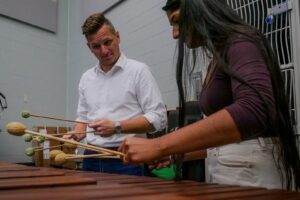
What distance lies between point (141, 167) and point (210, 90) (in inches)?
30.4

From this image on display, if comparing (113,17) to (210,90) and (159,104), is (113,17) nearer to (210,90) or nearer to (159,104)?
(159,104)

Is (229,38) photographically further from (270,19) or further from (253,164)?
(270,19)

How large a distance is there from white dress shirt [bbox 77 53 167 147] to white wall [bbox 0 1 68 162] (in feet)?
7.88

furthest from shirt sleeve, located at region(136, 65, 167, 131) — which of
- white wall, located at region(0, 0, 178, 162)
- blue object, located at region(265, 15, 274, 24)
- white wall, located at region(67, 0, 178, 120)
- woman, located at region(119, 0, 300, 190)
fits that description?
white wall, located at region(0, 0, 178, 162)

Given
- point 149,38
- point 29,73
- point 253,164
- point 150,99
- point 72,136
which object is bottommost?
point 253,164

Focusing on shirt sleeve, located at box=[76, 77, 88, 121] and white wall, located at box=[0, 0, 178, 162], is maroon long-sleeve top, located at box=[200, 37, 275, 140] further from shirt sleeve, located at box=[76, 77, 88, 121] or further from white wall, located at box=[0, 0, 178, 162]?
white wall, located at box=[0, 0, 178, 162]

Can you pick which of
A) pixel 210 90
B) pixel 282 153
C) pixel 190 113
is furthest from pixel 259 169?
pixel 190 113

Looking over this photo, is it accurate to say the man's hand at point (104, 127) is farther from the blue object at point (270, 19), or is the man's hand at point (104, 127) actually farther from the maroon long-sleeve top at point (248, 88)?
the blue object at point (270, 19)

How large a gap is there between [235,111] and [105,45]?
1.18m

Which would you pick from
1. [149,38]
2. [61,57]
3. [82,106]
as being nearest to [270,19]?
[82,106]

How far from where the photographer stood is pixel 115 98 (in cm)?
184

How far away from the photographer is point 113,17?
12.8 feet

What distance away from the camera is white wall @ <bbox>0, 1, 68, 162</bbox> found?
400 cm

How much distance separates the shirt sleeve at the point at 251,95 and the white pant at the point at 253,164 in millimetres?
176
